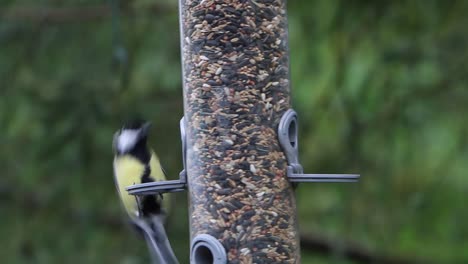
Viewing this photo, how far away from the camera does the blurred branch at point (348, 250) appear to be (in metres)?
4.90

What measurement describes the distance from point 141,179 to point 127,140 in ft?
0.51

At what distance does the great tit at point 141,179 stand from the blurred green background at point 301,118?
155cm

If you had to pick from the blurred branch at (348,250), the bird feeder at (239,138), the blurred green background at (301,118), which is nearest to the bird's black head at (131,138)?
the bird feeder at (239,138)

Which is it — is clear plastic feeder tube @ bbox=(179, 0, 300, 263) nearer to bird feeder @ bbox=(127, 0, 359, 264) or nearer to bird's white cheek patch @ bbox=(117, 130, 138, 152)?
bird feeder @ bbox=(127, 0, 359, 264)

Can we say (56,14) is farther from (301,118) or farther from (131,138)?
(131,138)

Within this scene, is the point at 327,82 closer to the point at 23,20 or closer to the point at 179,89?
the point at 179,89

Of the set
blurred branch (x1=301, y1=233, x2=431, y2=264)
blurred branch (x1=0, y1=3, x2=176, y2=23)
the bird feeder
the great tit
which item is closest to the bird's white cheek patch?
the great tit

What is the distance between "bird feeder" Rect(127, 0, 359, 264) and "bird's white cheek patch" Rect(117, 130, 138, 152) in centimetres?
29

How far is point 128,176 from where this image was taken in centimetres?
A: 308

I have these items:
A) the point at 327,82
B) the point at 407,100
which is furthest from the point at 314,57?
the point at 407,100

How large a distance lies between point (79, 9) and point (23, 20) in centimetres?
29

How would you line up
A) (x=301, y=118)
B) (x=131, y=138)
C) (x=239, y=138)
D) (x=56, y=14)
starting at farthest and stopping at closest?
(x=56, y=14) < (x=301, y=118) < (x=131, y=138) < (x=239, y=138)

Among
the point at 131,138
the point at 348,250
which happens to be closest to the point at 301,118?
the point at 348,250

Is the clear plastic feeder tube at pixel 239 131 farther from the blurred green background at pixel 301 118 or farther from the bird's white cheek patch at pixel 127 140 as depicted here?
the blurred green background at pixel 301 118
